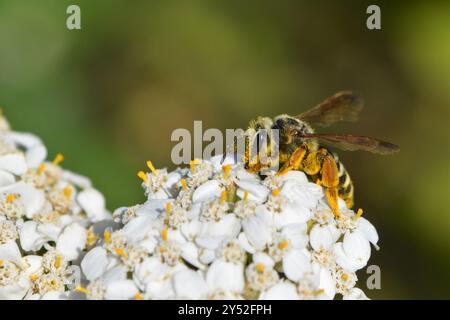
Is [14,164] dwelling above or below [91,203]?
above

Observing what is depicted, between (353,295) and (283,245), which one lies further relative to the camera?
(353,295)

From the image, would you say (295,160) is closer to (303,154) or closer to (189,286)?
(303,154)

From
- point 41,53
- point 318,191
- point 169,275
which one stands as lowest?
point 169,275

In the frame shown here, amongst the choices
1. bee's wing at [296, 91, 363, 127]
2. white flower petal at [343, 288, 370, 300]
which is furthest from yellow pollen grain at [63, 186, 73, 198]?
white flower petal at [343, 288, 370, 300]

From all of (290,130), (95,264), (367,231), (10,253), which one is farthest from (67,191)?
(367,231)

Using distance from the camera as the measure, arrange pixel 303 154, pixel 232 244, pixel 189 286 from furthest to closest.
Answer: pixel 303 154 → pixel 232 244 → pixel 189 286

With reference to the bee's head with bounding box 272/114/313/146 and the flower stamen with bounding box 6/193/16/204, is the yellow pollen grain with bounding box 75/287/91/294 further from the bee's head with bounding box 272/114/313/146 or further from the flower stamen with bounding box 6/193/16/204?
the bee's head with bounding box 272/114/313/146

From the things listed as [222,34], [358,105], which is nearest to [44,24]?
[222,34]

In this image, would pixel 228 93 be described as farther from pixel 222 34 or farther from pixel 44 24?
pixel 44 24

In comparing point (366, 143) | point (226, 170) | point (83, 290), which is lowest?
point (83, 290)
